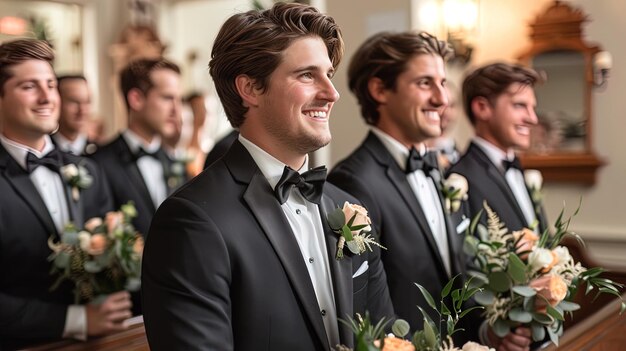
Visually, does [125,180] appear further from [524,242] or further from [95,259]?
[524,242]

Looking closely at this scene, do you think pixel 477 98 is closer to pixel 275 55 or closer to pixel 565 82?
pixel 275 55

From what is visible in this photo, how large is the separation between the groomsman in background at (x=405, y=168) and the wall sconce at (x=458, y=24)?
395cm

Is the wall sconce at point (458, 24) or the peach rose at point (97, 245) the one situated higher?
the wall sconce at point (458, 24)

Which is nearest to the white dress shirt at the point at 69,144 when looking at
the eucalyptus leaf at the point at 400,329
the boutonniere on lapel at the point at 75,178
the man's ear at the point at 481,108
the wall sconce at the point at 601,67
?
the boutonniere on lapel at the point at 75,178

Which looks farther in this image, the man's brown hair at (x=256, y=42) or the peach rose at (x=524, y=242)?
the peach rose at (x=524, y=242)

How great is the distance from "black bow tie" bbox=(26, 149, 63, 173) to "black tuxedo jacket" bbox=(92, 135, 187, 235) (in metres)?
1.01

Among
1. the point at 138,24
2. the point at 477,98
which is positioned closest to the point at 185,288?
the point at 477,98

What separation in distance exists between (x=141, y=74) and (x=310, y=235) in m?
3.13

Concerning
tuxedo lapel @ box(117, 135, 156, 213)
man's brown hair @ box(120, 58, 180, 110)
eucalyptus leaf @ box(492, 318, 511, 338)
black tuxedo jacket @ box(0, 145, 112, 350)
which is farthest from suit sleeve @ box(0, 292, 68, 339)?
man's brown hair @ box(120, 58, 180, 110)

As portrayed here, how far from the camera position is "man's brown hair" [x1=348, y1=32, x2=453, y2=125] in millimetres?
3359

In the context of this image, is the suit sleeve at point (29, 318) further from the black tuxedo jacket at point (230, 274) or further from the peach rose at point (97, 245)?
the black tuxedo jacket at point (230, 274)

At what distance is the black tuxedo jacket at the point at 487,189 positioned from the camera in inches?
152

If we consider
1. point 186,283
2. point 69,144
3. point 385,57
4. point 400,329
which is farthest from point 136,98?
point 400,329

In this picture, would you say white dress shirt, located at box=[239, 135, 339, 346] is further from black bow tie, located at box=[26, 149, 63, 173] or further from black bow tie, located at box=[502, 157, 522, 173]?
black bow tie, located at box=[502, 157, 522, 173]
